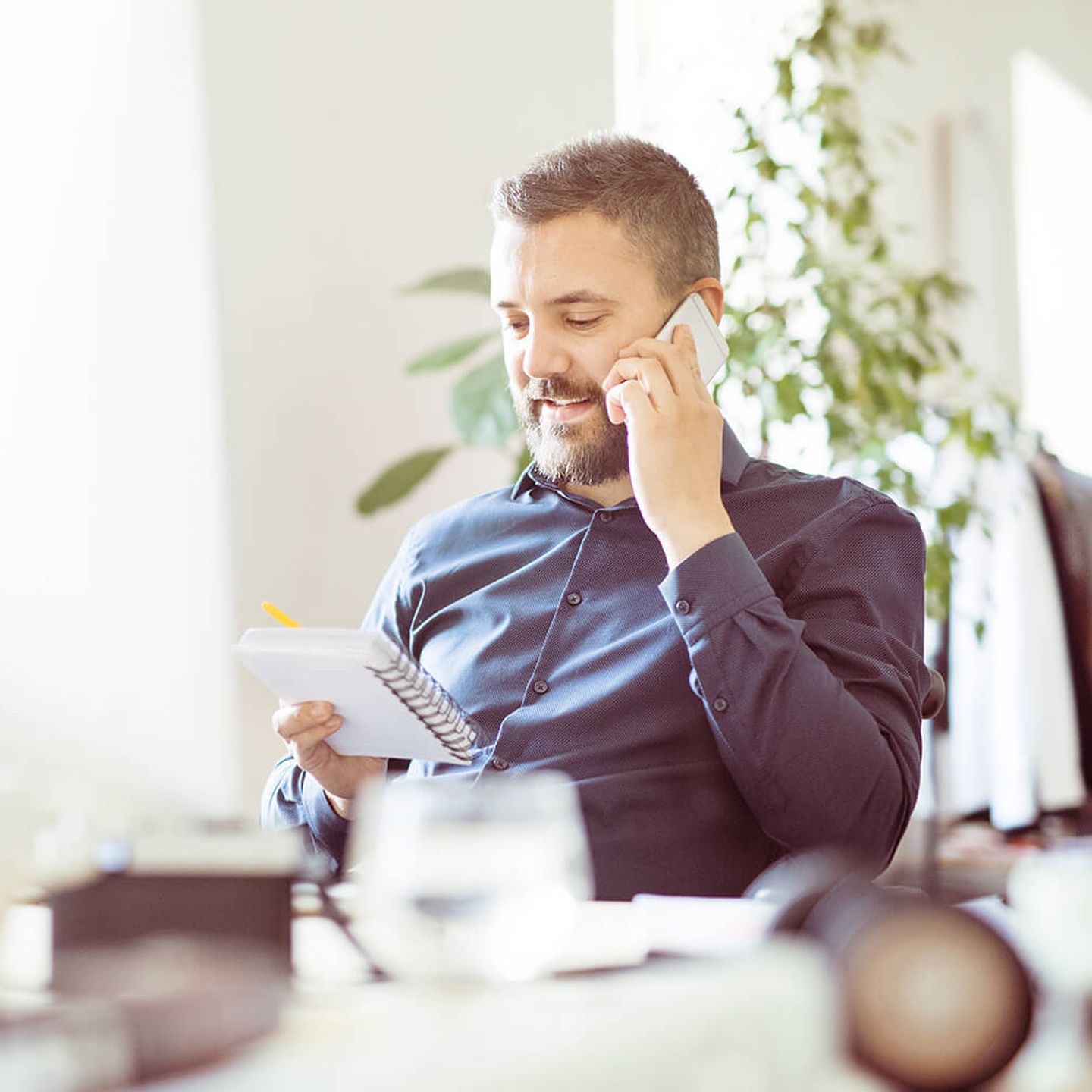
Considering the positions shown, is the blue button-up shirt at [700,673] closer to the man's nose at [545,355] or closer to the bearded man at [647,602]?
the bearded man at [647,602]

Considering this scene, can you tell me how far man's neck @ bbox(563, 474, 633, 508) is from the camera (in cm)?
172

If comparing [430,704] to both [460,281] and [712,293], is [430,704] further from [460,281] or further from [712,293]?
[460,281]

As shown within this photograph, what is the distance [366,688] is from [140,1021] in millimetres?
732

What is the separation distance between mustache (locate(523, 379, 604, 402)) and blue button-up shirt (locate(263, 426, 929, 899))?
5.2 inches

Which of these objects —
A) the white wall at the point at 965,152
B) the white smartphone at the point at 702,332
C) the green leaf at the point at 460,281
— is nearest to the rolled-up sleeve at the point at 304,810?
the white smartphone at the point at 702,332

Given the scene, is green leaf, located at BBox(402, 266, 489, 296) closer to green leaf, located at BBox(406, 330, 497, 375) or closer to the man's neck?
green leaf, located at BBox(406, 330, 497, 375)

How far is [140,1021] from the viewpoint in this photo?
0.56 metres

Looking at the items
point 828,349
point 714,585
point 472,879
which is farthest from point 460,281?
point 472,879

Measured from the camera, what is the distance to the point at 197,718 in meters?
2.67

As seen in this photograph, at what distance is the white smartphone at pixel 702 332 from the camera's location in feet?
5.46

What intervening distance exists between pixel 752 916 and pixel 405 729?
1.90ft

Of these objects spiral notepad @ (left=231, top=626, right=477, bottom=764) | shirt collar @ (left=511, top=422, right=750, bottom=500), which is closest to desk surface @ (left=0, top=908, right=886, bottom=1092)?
spiral notepad @ (left=231, top=626, right=477, bottom=764)

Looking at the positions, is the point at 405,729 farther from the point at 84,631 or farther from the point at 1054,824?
the point at 1054,824

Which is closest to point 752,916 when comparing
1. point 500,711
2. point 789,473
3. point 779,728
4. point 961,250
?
point 779,728
